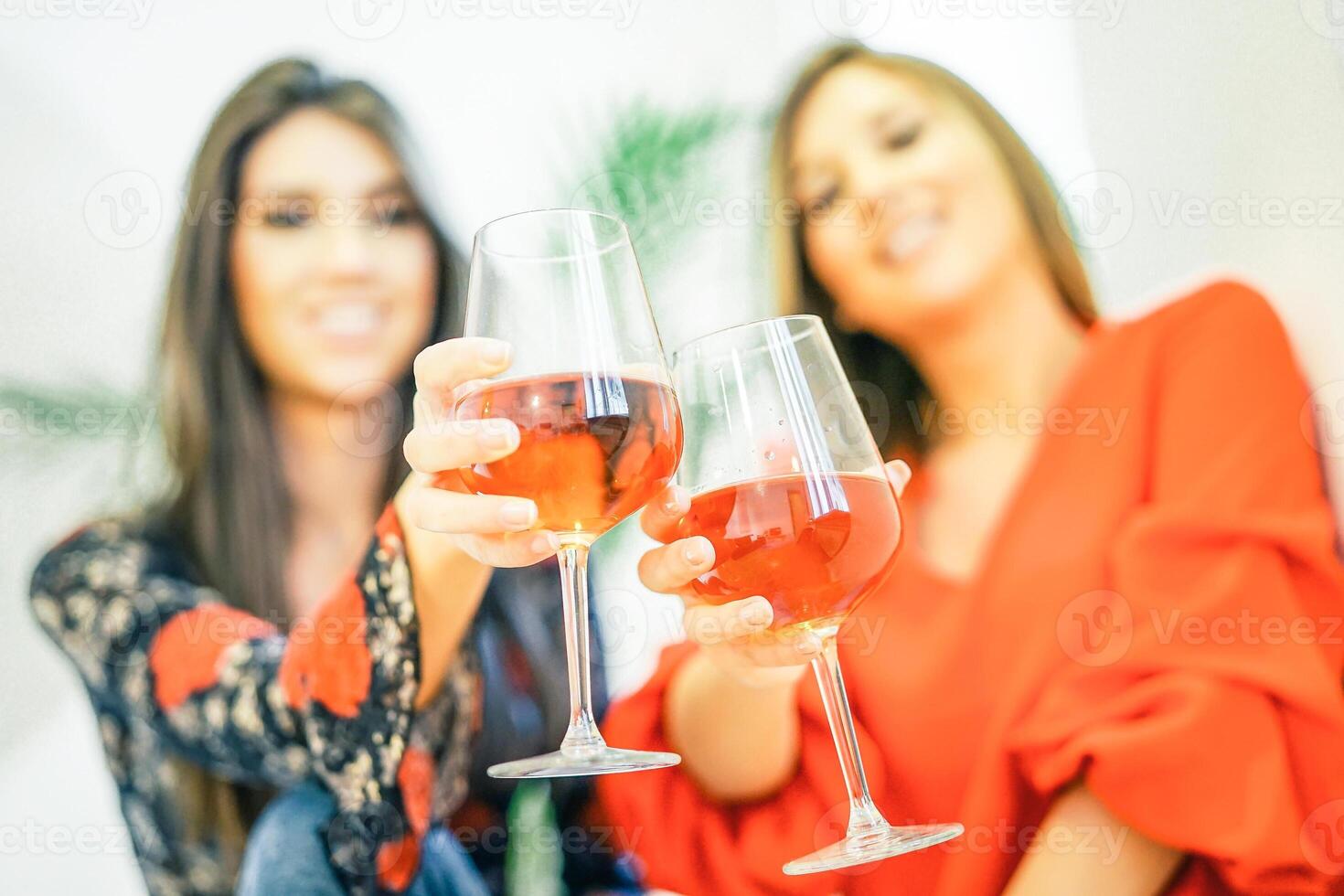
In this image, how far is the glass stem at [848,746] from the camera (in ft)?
2.40

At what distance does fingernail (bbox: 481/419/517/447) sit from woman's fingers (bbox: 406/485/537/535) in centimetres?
4

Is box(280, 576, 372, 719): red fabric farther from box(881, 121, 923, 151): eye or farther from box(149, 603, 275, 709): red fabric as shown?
→ box(881, 121, 923, 151): eye

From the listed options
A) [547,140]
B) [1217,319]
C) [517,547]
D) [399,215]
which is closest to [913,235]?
[1217,319]

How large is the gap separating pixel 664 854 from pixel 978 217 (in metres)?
0.85

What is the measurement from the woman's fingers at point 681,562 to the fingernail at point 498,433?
0.15 metres

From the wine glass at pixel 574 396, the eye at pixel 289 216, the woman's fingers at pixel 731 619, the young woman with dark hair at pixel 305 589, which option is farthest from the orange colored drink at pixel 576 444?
the eye at pixel 289 216

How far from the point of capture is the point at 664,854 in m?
1.21

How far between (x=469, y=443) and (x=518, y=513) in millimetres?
56

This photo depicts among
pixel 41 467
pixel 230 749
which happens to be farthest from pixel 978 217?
pixel 41 467

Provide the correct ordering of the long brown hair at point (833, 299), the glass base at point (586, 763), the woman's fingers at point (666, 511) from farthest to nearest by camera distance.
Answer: the long brown hair at point (833, 299) < the woman's fingers at point (666, 511) < the glass base at point (586, 763)

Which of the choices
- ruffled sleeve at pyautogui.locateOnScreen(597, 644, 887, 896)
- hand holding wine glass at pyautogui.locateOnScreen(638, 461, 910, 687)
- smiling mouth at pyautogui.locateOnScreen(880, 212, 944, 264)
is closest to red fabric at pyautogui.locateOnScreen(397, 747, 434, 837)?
ruffled sleeve at pyautogui.locateOnScreen(597, 644, 887, 896)

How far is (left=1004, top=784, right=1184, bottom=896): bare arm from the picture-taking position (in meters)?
Answer: 1.07

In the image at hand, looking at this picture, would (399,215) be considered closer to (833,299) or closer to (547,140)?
(547,140)

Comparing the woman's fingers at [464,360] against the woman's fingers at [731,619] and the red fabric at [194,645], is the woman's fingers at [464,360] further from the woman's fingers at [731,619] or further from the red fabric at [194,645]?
the red fabric at [194,645]
